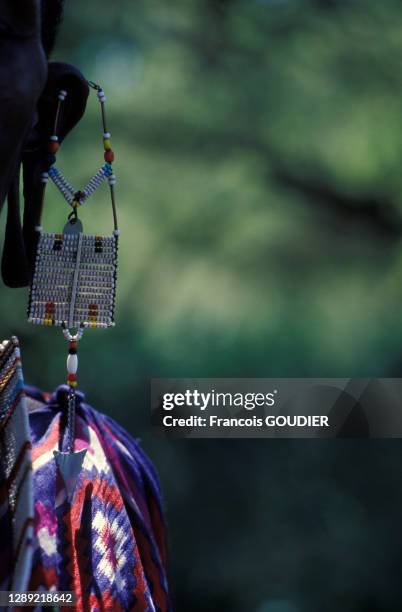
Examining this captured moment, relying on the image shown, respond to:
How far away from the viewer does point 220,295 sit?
13.1 ft

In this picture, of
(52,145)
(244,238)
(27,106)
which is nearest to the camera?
(27,106)

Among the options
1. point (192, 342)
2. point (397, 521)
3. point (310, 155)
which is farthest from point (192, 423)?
point (310, 155)

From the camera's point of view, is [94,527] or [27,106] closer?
[27,106]

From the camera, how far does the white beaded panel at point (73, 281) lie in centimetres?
132

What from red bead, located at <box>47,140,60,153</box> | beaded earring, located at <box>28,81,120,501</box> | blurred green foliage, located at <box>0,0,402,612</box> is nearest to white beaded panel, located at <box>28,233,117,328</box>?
beaded earring, located at <box>28,81,120,501</box>

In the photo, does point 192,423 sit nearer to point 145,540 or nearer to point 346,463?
point 346,463

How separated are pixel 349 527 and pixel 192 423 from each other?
127 cm

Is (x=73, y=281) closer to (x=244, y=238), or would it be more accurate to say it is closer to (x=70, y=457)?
(x=70, y=457)

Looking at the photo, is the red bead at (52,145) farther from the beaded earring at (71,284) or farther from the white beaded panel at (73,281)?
the white beaded panel at (73,281)

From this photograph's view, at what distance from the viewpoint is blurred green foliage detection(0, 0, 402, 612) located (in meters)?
3.98

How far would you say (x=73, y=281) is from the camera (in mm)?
1347

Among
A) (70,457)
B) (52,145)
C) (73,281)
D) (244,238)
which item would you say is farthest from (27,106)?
(244,238)

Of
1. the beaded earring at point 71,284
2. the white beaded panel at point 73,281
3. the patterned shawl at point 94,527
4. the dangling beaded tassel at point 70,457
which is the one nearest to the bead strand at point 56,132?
the beaded earring at point 71,284

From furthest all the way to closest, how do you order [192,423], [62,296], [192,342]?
[192,342] → [192,423] → [62,296]
